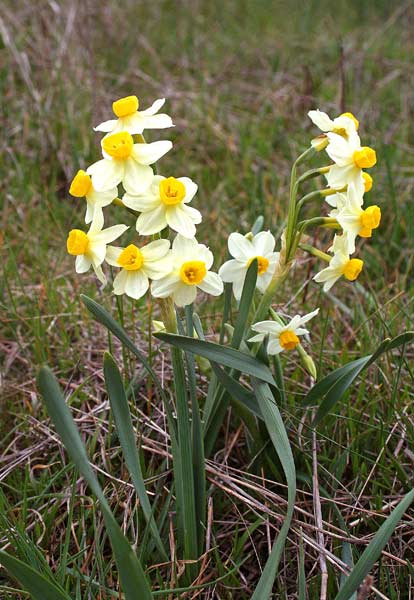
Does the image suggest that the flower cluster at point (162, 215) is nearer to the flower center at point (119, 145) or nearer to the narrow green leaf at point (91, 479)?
the flower center at point (119, 145)

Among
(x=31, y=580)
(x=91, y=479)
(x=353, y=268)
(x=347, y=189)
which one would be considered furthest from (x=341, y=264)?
(x=31, y=580)

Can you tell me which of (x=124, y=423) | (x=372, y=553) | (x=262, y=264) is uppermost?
(x=262, y=264)

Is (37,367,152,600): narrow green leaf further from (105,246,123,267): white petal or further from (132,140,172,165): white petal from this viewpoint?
(132,140,172,165): white petal

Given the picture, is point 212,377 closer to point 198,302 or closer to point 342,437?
point 342,437

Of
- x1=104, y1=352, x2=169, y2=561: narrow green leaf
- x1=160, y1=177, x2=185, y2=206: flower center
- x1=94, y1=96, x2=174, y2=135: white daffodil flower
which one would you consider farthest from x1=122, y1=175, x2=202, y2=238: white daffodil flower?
x1=104, y1=352, x2=169, y2=561: narrow green leaf

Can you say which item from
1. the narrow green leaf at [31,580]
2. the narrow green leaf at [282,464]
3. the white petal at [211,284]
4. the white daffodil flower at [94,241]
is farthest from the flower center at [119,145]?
the narrow green leaf at [31,580]

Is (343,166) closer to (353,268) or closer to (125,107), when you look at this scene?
(353,268)

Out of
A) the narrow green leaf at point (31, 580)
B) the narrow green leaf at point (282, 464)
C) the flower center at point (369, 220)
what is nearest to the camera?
the narrow green leaf at point (31, 580)
